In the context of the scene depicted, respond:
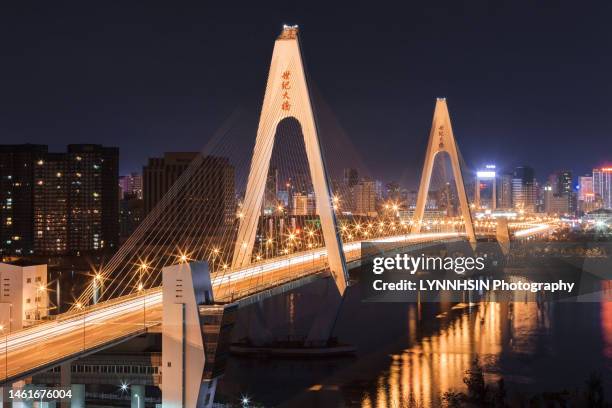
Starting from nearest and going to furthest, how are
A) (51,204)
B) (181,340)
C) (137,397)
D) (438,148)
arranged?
(181,340) < (137,397) < (438,148) < (51,204)

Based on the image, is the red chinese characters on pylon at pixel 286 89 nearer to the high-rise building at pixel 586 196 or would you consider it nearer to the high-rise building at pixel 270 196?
the high-rise building at pixel 270 196

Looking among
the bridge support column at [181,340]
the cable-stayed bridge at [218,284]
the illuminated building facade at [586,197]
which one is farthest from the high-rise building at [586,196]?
the bridge support column at [181,340]

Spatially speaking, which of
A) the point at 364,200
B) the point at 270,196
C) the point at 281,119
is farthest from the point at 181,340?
the point at 364,200

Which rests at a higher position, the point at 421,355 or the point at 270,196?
the point at 270,196

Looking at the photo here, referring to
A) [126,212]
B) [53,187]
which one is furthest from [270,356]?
[126,212]

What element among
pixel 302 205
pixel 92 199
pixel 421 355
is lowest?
pixel 421 355

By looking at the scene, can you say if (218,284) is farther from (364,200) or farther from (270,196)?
(364,200)

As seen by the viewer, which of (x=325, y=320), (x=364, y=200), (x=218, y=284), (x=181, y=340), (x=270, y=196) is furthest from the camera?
(x=364, y=200)

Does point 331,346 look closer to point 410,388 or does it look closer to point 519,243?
point 410,388
